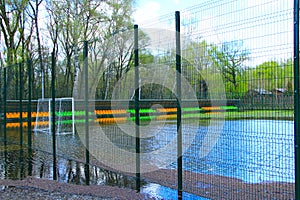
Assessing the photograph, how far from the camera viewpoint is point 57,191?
472 cm

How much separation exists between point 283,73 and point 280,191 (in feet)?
5.57

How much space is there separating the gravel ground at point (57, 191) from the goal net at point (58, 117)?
6655 mm

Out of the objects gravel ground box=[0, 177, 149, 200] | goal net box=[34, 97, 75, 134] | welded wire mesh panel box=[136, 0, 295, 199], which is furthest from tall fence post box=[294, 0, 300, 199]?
goal net box=[34, 97, 75, 134]

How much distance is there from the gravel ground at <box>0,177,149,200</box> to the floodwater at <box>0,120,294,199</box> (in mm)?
264

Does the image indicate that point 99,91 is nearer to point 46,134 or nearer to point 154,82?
point 154,82

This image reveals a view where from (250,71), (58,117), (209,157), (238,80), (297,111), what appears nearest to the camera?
(297,111)

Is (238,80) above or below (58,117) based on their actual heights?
above

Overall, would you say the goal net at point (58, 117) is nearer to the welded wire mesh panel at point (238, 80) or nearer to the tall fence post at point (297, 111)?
the welded wire mesh panel at point (238, 80)

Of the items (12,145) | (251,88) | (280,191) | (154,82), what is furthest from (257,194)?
(12,145)

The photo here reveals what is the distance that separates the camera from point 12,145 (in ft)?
31.3

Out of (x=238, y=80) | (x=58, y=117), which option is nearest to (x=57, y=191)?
(x=238, y=80)

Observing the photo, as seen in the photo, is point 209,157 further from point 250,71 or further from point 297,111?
point 297,111

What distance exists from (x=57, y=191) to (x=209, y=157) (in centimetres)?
214

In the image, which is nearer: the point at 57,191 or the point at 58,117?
the point at 57,191
